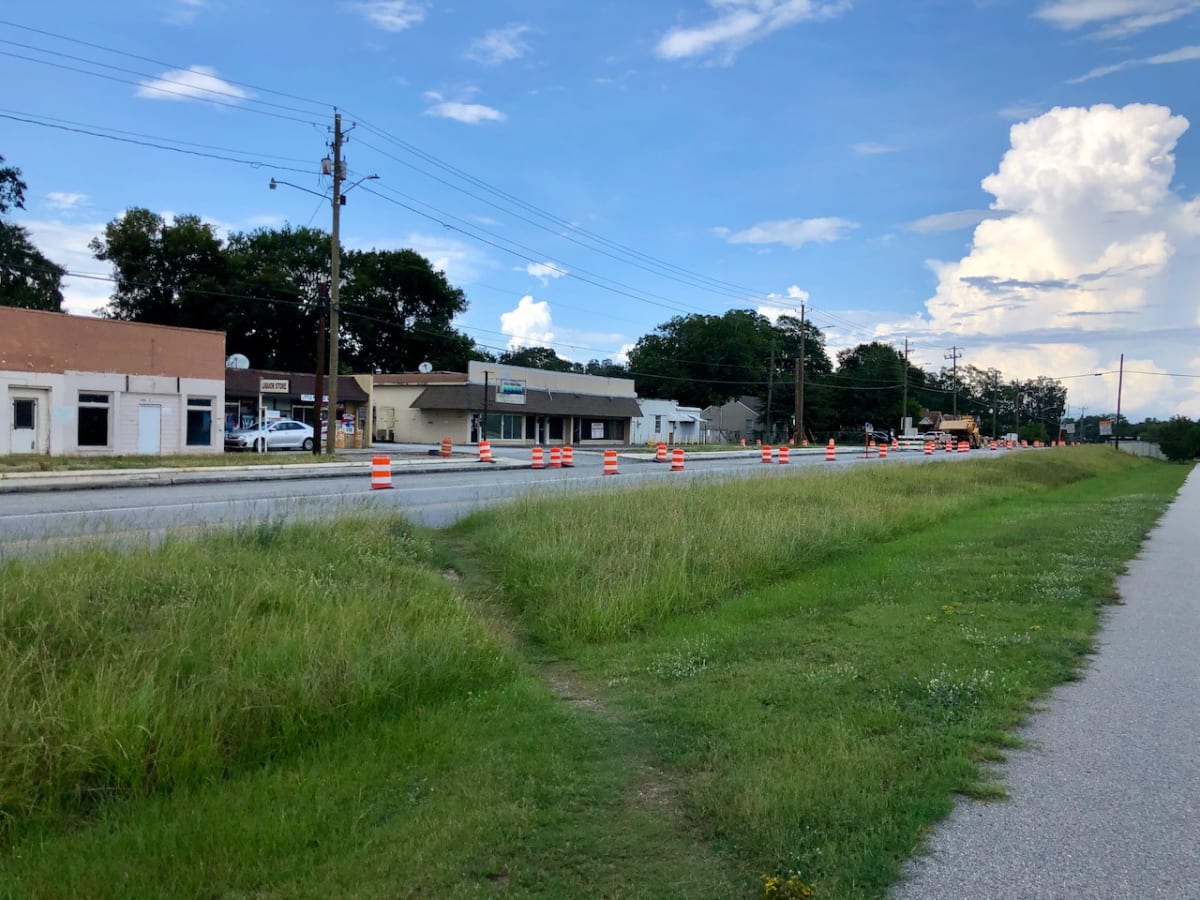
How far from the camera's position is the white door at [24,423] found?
30.8 metres

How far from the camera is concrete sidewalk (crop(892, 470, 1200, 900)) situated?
375cm

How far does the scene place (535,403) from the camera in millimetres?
61562

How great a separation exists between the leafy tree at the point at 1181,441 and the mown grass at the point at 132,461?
277 ft

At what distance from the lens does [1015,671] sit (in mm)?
6816

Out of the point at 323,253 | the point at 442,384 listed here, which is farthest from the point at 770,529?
the point at 323,253

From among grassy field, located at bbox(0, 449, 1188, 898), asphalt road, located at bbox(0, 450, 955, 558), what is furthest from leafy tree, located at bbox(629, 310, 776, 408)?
grassy field, located at bbox(0, 449, 1188, 898)

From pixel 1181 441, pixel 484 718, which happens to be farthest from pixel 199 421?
pixel 1181 441

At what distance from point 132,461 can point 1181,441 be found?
299 ft

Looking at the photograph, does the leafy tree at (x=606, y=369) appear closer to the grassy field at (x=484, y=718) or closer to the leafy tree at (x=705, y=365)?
the leafy tree at (x=705, y=365)

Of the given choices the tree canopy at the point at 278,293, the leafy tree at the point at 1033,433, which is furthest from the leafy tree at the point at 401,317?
the leafy tree at the point at 1033,433

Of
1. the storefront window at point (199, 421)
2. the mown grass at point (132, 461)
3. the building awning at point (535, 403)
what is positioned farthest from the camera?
the building awning at point (535, 403)

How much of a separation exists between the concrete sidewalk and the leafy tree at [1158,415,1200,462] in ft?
308

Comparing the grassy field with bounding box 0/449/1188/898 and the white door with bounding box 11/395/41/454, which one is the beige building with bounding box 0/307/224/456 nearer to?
the white door with bounding box 11/395/41/454

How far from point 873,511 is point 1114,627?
309 inches
